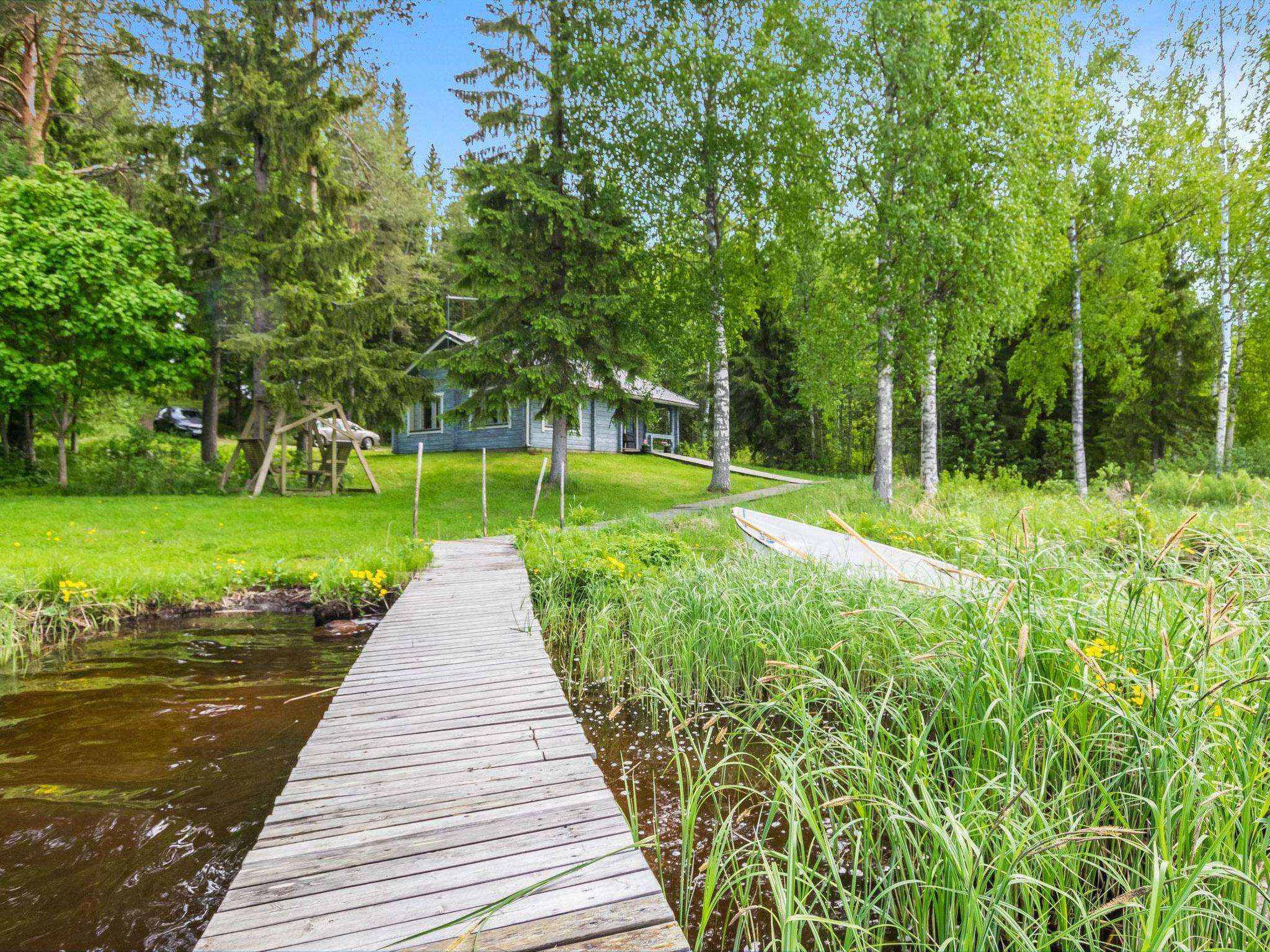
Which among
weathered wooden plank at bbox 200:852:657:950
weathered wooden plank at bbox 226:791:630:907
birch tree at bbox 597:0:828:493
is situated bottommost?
weathered wooden plank at bbox 226:791:630:907

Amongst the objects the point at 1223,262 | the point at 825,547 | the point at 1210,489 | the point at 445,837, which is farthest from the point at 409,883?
the point at 1223,262

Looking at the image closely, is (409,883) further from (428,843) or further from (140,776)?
(140,776)

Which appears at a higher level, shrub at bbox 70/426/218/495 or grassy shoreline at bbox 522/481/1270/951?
shrub at bbox 70/426/218/495

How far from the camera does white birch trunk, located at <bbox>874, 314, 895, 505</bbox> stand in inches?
499

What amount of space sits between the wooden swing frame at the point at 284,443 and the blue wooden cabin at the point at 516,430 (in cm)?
598

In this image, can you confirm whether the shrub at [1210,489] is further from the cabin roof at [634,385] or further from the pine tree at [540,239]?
the pine tree at [540,239]

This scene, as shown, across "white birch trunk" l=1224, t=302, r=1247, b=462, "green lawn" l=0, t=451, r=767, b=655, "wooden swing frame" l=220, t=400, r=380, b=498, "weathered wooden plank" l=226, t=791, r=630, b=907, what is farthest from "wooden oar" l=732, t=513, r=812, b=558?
"white birch trunk" l=1224, t=302, r=1247, b=462

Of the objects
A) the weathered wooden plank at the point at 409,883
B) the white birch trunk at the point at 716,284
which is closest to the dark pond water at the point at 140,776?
the weathered wooden plank at the point at 409,883

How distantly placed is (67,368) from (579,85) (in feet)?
40.2

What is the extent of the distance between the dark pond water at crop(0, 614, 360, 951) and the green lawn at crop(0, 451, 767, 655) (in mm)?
1011

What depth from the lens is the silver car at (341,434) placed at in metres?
15.6

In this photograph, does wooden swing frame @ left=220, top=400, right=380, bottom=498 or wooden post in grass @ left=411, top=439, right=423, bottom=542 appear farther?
wooden swing frame @ left=220, top=400, right=380, bottom=498

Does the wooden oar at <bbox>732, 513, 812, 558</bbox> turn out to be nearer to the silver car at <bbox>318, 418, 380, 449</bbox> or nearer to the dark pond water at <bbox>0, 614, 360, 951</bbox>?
the dark pond water at <bbox>0, 614, 360, 951</bbox>

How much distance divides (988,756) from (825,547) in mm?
5164
